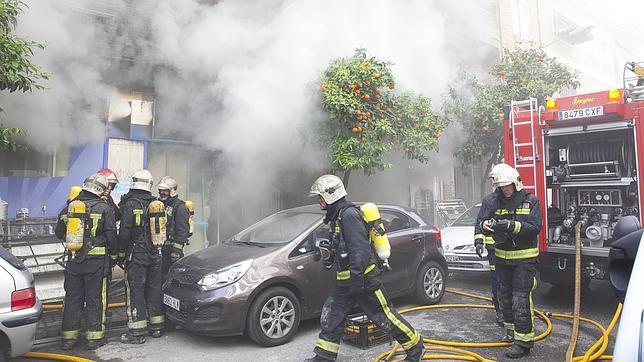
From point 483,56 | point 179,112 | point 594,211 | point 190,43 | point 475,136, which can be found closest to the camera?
point 594,211

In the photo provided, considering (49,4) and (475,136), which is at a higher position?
(49,4)

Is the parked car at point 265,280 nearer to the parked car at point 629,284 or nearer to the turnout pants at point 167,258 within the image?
the turnout pants at point 167,258

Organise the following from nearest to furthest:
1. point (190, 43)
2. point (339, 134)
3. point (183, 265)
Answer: point (183, 265) < point (339, 134) < point (190, 43)

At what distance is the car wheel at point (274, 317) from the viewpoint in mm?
4199

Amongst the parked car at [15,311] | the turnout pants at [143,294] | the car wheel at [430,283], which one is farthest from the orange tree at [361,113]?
the parked car at [15,311]

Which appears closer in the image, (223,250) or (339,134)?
(223,250)

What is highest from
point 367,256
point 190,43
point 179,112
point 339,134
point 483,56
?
point 483,56

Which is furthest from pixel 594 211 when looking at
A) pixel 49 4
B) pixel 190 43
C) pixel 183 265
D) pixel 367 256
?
pixel 49 4

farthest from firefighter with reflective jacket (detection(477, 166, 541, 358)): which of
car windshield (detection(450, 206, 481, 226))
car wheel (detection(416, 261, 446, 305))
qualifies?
car windshield (detection(450, 206, 481, 226))

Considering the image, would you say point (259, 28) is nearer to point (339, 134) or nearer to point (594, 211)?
point (339, 134)

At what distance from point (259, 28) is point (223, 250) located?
4.58m

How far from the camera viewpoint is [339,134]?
6.94 meters

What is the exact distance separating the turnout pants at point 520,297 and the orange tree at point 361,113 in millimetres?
3101

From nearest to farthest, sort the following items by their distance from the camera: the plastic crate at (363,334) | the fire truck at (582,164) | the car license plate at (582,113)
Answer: the plastic crate at (363,334) < the fire truck at (582,164) < the car license plate at (582,113)
